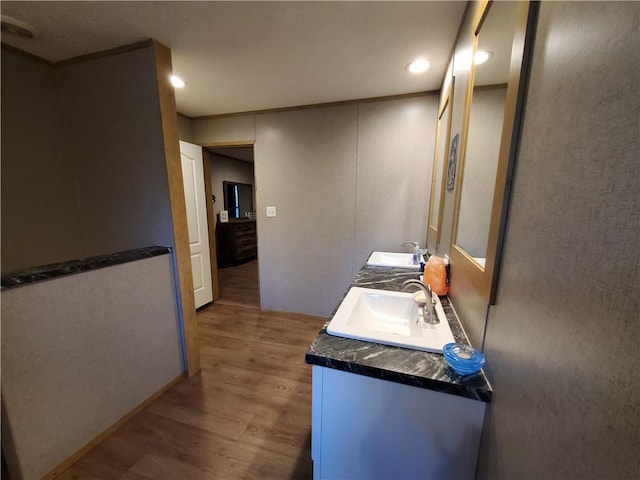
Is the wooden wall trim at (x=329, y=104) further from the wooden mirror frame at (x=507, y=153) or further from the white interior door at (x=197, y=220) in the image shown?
the wooden mirror frame at (x=507, y=153)

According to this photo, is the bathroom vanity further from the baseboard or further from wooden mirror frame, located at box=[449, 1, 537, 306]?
the baseboard

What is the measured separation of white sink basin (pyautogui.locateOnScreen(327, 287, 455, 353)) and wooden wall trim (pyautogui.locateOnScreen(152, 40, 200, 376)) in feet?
4.19

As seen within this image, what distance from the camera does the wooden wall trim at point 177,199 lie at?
1.56 metres

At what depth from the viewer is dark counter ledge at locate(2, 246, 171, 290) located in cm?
106

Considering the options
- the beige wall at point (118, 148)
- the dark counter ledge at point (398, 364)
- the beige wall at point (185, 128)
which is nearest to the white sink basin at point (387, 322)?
the dark counter ledge at point (398, 364)

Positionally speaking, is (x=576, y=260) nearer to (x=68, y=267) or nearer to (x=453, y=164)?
(x=453, y=164)

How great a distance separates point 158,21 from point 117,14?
0.19 m

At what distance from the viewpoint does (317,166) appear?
2.62 metres

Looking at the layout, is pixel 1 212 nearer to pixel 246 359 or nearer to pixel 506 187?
pixel 246 359

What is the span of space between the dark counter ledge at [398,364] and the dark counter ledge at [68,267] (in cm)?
132

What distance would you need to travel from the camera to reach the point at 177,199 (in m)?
1.68

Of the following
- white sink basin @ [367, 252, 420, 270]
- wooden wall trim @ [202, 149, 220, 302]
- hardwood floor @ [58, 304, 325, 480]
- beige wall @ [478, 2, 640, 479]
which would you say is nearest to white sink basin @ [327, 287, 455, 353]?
beige wall @ [478, 2, 640, 479]

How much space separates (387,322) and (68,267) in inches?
66.1

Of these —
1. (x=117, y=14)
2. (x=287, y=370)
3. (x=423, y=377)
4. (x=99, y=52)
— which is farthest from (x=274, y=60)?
(x=287, y=370)
